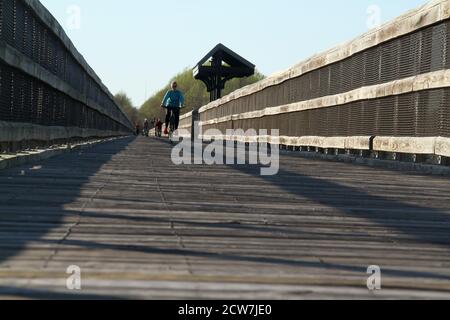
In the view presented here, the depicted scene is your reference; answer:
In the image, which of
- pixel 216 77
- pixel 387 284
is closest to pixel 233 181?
pixel 387 284

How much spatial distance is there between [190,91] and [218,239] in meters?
147

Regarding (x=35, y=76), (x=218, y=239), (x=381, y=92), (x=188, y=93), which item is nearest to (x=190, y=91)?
(x=188, y=93)

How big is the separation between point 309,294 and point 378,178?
277 inches

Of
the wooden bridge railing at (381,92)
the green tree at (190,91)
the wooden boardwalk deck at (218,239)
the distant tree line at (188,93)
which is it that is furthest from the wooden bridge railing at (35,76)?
the green tree at (190,91)

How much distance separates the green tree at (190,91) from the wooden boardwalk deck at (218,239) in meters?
117

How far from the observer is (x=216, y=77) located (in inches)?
2151

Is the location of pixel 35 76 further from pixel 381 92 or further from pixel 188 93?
pixel 188 93

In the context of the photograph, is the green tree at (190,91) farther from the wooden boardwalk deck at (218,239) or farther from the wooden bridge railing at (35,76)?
the wooden boardwalk deck at (218,239)

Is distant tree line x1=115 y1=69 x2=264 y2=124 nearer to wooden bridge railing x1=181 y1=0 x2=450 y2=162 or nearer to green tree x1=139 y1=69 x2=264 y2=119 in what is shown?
green tree x1=139 y1=69 x2=264 y2=119

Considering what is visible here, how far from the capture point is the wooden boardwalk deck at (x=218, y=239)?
3.35m

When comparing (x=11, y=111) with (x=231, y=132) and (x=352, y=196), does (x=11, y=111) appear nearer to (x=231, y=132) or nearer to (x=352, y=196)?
(x=352, y=196)

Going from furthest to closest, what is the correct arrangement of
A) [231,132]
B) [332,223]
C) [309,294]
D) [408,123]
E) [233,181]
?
[231,132], [408,123], [233,181], [332,223], [309,294]
